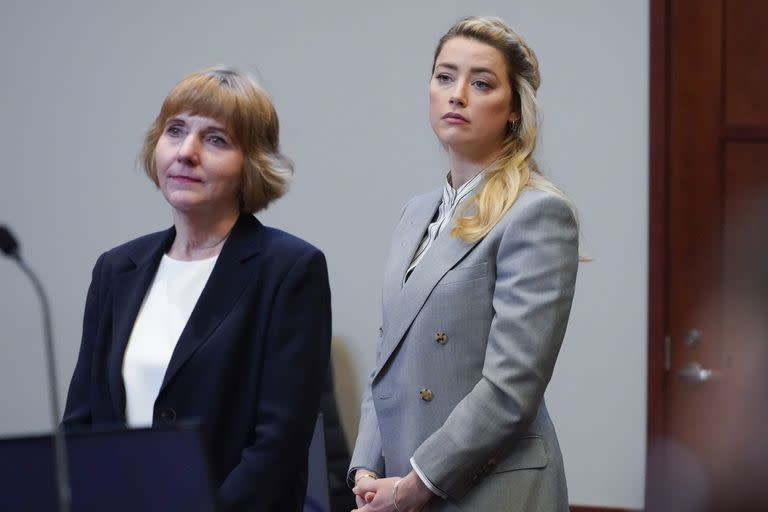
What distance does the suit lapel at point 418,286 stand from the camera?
1892mm

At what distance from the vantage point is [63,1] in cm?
413

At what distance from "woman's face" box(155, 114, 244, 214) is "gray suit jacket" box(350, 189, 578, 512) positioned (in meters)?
0.38

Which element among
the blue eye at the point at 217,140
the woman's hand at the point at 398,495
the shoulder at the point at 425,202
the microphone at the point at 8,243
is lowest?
the woman's hand at the point at 398,495

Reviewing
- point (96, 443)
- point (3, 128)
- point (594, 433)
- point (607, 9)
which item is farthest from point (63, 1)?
point (96, 443)

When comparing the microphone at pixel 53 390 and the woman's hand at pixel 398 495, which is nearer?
the microphone at pixel 53 390

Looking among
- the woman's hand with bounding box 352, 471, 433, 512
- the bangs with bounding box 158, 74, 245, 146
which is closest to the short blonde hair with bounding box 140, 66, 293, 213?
the bangs with bounding box 158, 74, 245, 146

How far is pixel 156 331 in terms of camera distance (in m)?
1.85

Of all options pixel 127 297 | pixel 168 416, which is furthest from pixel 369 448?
pixel 127 297

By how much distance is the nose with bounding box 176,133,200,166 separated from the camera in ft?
6.05

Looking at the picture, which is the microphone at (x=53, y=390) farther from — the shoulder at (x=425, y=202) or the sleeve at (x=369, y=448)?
the shoulder at (x=425, y=202)

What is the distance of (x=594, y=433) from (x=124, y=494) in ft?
8.90

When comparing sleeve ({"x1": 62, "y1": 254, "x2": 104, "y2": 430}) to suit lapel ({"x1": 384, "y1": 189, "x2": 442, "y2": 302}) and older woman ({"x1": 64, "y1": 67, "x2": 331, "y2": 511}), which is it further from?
suit lapel ({"x1": 384, "y1": 189, "x2": 442, "y2": 302})

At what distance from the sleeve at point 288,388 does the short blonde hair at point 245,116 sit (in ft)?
0.53

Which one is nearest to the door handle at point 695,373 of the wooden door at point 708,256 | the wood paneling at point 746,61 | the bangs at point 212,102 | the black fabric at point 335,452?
the wooden door at point 708,256
